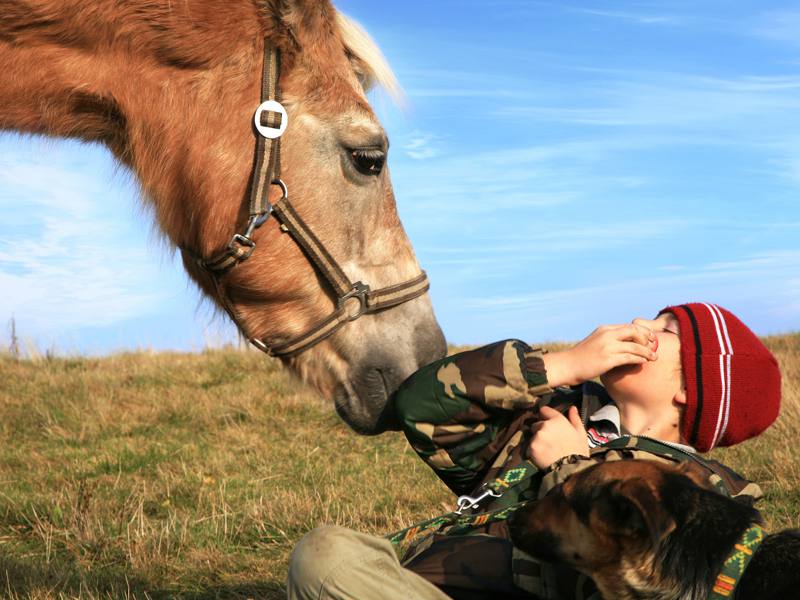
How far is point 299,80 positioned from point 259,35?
0.24 m

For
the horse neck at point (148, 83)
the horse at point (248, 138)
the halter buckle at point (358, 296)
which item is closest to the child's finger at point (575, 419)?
the horse at point (248, 138)

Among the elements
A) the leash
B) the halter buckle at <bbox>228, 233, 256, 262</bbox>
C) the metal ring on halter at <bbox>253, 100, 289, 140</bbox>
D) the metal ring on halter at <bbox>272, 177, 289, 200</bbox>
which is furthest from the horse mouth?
the metal ring on halter at <bbox>253, 100, 289, 140</bbox>

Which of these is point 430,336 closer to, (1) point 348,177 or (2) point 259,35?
(1) point 348,177

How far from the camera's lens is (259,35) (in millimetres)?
3578

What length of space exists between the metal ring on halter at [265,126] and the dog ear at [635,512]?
77.3 inches

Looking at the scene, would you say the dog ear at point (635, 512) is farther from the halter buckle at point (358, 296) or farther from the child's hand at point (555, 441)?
the halter buckle at point (358, 296)

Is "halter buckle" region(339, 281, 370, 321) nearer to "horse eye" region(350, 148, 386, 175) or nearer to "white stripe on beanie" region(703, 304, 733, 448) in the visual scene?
"horse eye" region(350, 148, 386, 175)

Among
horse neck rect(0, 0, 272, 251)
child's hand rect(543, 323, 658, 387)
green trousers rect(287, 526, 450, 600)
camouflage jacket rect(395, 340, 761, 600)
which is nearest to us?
green trousers rect(287, 526, 450, 600)

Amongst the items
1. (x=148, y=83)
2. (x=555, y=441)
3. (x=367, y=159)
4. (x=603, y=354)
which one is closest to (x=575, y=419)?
(x=555, y=441)

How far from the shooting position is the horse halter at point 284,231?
354cm

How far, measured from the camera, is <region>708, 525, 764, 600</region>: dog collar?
2.45 metres

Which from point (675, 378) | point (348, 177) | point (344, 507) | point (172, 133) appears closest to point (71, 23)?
point (172, 133)

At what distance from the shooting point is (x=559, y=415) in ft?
10.7

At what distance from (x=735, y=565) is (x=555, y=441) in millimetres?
813
